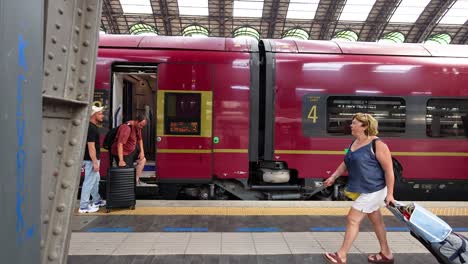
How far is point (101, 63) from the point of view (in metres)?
6.25

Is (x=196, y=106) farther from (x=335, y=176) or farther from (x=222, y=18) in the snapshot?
(x=222, y=18)

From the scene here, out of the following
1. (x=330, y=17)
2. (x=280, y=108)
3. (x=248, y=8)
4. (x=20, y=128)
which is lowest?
(x=20, y=128)

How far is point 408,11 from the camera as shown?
85.9ft

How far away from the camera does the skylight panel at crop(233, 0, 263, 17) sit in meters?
24.8

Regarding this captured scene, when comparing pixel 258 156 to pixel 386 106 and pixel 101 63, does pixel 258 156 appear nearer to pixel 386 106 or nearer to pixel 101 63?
pixel 386 106

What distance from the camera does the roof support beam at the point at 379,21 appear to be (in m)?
25.3

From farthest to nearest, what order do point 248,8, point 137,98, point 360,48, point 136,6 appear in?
point 248,8
point 136,6
point 137,98
point 360,48

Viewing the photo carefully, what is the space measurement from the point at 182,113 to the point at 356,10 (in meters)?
23.5

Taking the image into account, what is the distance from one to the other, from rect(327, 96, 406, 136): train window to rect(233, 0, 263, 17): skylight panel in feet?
65.4

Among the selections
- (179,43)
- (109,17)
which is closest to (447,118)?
(179,43)

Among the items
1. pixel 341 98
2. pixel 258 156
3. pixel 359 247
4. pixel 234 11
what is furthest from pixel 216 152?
pixel 234 11

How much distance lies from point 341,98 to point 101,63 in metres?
4.12

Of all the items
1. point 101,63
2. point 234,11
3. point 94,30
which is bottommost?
point 94,30

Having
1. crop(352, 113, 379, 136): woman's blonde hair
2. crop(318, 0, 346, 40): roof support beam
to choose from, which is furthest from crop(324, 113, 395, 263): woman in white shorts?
crop(318, 0, 346, 40): roof support beam
